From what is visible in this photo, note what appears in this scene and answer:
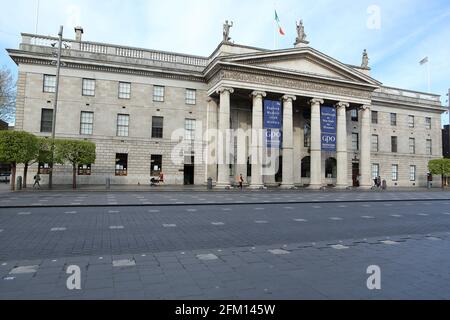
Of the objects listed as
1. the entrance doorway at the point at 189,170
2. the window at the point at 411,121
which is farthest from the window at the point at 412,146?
the entrance doorway at the point at 189,170

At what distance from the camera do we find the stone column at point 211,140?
117 ft

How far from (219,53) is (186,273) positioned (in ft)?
104

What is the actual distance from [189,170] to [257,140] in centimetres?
841

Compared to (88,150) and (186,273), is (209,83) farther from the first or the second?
(186,273)

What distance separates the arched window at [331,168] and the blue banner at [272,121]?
38.6ft

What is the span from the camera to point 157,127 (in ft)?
116

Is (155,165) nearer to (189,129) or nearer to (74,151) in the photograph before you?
(189,129)

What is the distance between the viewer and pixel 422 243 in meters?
8.01

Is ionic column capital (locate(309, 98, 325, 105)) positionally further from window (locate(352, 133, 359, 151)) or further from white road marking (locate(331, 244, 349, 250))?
white road marking (locate(331, 244, 349, 250))

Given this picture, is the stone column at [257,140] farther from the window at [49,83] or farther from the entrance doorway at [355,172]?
the window at [49,83]

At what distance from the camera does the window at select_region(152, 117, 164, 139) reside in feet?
115

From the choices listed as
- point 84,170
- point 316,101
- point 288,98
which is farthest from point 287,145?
point 84,170
